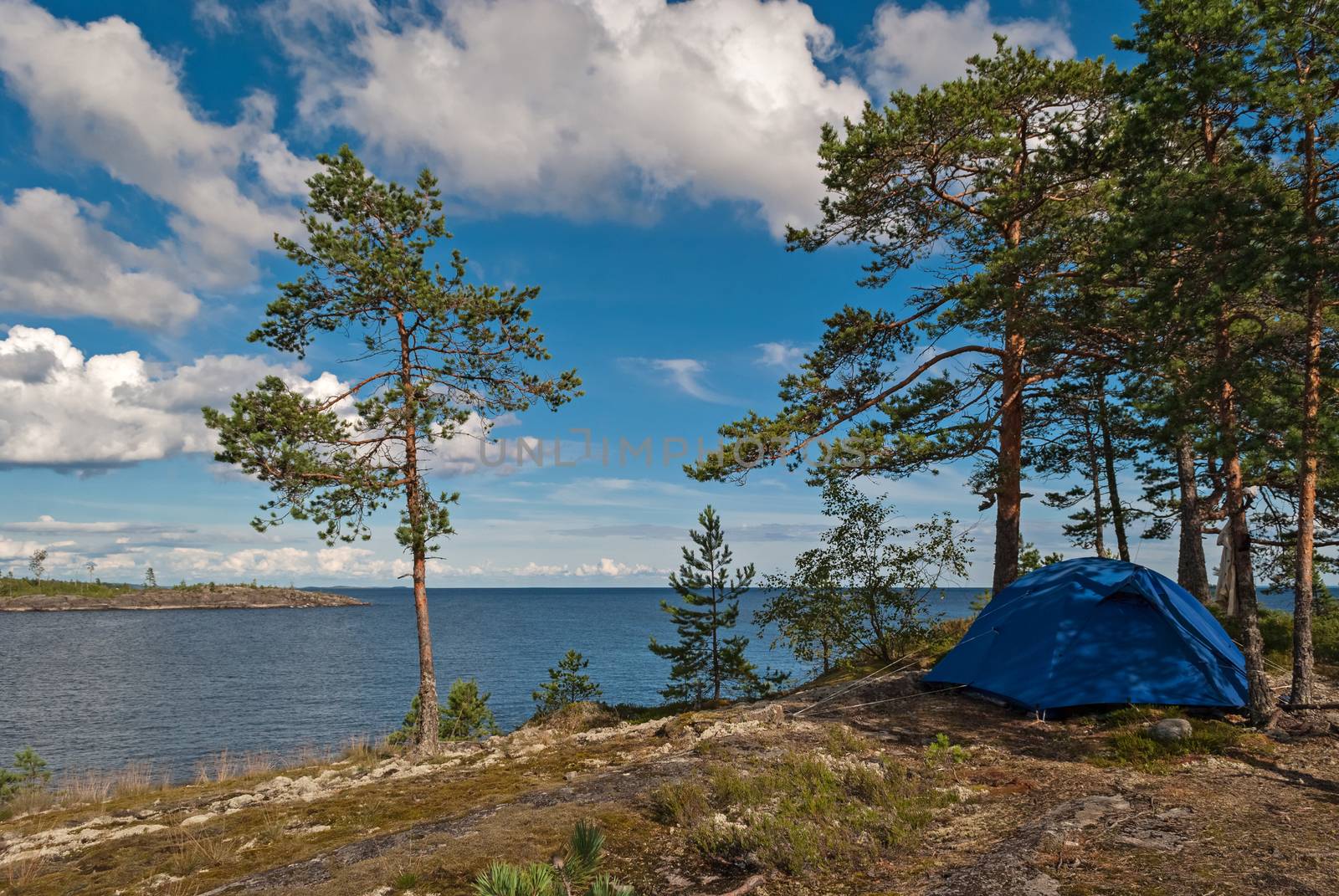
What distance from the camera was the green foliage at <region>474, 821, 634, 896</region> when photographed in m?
3.28

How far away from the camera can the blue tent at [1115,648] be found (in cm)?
1052

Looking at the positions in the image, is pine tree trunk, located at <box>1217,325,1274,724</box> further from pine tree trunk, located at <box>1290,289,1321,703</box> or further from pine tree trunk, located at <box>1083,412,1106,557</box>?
pine tree trunk, located at <box>1083,412,1106,557</box>

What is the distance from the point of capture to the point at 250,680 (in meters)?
59.5

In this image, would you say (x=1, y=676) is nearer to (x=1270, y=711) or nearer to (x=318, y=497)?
(x=318, y=497)

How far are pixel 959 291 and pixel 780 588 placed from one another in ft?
32.0

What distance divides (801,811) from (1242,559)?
8231 millimetres

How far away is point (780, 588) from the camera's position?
67.1ft

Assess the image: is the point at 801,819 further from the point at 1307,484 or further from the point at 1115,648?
the point at 1307,484

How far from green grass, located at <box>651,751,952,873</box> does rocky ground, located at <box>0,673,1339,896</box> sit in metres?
0.02

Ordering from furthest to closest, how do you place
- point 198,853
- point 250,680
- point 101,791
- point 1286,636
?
point 250,680 < point 1286,636 < point 101,791 < point 198,853

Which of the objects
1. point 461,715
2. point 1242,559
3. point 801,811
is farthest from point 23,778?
point 1242,559

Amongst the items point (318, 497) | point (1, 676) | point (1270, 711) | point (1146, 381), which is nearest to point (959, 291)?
point (1146, 381)

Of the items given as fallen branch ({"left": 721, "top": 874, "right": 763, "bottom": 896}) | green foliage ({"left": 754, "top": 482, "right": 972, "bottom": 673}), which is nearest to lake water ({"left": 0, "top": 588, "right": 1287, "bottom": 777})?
green foliage ({"left": 754, "top": 482, "right": 972, "bottom": 673})

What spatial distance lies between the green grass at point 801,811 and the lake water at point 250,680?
982 cm
